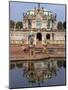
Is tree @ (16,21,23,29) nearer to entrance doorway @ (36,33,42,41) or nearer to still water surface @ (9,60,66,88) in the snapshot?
entrance doorway @ (36,33,42,41)

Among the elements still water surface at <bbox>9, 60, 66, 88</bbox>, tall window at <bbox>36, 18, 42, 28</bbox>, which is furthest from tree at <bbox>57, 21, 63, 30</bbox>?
still water surface at <bbox>9, 60, 66, 88</bbox>

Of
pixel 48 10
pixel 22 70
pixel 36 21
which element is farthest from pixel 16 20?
pixel 22 70

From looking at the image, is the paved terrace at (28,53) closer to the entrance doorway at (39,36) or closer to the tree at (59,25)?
the entrance doorway at (39,36)

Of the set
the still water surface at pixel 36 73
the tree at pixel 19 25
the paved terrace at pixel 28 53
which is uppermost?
the tree at pixel 19 25

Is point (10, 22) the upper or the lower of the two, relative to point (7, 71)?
upper

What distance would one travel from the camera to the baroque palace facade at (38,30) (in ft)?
10.0

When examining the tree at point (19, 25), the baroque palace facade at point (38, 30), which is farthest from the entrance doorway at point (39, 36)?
the tree at point (19, 25)

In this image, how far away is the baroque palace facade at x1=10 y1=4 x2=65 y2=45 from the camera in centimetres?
306

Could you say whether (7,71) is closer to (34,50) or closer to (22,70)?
(22,70)

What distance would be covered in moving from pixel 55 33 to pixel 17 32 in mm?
523

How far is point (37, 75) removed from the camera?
3.11 metres

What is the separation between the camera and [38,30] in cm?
311

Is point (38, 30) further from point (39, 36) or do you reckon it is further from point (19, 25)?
point (19, 25)

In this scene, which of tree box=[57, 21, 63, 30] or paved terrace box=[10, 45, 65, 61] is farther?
tree box=[57, 21, 63, 30]
